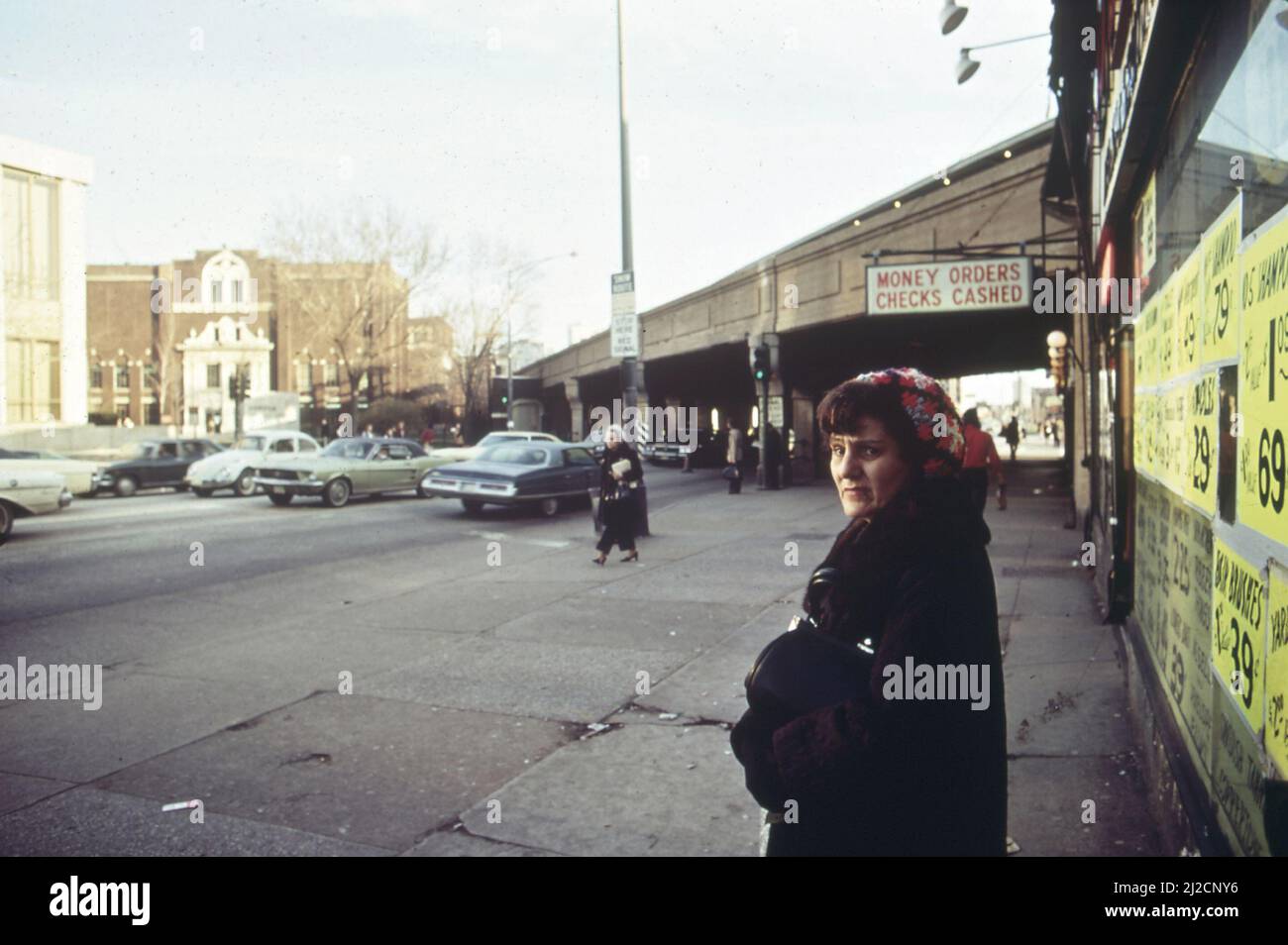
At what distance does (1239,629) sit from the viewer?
2.89 meters

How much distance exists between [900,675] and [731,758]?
353 centimetres

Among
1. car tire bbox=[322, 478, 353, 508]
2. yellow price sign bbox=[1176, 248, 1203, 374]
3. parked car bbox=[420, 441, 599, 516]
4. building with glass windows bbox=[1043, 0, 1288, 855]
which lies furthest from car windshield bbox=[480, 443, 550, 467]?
yellow price sign bbox=[1176, 248, 1203, 374]

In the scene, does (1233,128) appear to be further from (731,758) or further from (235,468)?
(235,468)

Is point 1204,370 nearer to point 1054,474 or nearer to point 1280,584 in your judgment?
point 1280,584

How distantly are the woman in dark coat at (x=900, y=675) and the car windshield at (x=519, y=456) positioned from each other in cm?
1732

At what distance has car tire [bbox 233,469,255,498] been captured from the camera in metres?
24.5

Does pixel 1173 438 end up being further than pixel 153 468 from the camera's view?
No

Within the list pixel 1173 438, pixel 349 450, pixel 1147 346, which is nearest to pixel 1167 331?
pixel 1173 438

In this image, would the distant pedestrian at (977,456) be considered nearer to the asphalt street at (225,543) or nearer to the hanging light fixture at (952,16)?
the hanging light fixture at (952,16)

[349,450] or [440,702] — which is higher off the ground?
[349,450]

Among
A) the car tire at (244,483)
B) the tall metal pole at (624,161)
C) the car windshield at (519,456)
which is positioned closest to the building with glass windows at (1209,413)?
the tall metal pole at (624,161)
